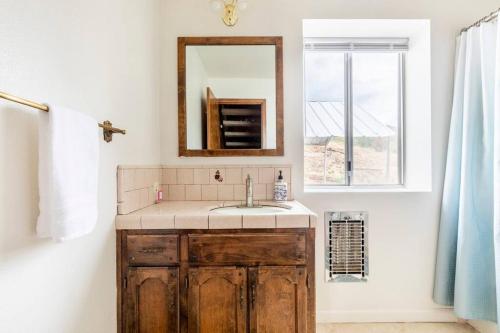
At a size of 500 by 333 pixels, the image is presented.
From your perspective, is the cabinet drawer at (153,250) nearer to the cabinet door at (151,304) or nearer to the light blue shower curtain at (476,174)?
the cabinet door at (151,304)

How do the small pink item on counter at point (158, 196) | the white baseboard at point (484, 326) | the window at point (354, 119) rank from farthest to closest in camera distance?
the window at point (354, 119)
the small pink item on counter at point (158, 196)
the white baseboard at point (484, 326)

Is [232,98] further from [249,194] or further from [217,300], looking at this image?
[217,300]

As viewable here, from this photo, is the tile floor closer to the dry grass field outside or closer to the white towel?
the dry grass field outside

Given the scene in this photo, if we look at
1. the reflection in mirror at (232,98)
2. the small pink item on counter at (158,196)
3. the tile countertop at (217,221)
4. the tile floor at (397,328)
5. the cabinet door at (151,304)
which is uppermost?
the reflection in mirror at (232,98)

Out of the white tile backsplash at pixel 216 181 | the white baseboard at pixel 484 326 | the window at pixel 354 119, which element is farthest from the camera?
the window at pixel 354 119

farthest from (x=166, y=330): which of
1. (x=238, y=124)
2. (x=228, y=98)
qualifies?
(x=228, y=98)

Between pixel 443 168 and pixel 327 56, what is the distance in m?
1.23

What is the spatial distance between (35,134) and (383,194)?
2.03 meters

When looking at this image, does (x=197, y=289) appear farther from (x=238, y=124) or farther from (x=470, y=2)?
(x=470, y=2)

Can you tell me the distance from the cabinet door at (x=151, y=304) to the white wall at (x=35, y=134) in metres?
0.09

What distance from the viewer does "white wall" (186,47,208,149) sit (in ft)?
6.57

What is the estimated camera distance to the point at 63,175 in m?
0.83

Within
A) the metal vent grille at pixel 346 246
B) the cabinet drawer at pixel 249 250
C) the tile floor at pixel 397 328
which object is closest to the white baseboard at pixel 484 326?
the tile floor at pixel 397 328

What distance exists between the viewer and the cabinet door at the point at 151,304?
138cm
